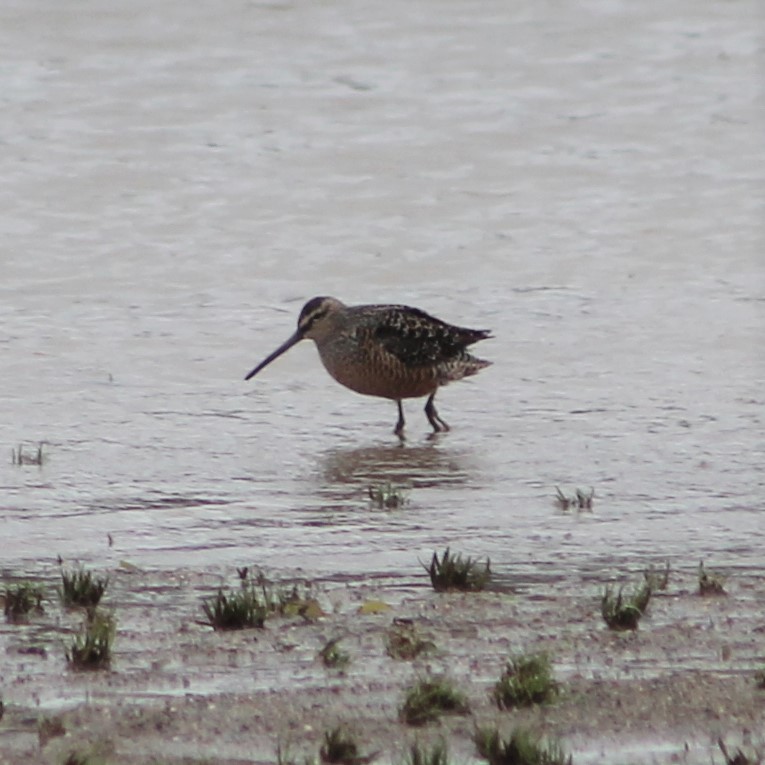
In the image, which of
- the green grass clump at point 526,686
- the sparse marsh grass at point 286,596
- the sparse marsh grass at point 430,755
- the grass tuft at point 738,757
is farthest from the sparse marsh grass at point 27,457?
the grass tuft at point 738,757

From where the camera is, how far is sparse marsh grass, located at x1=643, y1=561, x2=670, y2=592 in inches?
280

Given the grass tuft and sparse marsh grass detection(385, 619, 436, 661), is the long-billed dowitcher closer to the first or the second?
sparse marsh grass detection(385, 619, 436, 661)

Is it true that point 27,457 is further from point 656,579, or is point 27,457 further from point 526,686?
point 526,686

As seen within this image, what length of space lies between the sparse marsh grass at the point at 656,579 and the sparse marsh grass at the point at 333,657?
1254 millimetres

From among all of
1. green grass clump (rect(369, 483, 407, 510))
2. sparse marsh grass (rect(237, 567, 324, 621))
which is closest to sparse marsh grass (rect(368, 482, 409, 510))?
green grass clump (rect(369, 483, 407, 510))

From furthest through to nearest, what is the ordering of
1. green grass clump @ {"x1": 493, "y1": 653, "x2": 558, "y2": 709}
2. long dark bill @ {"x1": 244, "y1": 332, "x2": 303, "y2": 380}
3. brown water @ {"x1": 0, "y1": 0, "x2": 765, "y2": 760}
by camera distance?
long dark bill @ {"x1": 244, "y1": 332, "x2": 303, "y2": 380} < brown water @ {"x1": 0, "y1": 0, "x2": 765, "y2": 760} < green grass clump @ {"x1": 493, "y1": 653, "x2": 558, "y2": 709}

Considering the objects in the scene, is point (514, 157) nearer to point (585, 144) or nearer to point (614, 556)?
point (585, 144)

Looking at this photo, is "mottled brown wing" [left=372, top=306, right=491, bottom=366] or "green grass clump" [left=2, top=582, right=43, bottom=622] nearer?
"green grass clump" [left=2, top=582, right=43, bottom=622]

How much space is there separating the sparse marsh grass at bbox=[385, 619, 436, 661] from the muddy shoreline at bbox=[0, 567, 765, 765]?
3cm

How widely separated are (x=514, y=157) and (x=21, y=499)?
10.6 m

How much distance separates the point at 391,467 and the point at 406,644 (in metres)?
3.77

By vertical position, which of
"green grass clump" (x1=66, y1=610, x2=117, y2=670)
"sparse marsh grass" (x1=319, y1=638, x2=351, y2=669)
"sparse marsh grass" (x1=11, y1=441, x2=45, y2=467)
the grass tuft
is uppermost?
"sparse marsh grass" (x1=11, y1=441, x2=45, y2=467)

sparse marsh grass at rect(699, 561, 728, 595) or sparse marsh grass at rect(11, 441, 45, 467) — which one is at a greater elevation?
sparse marsh grass at rect(11, 441, 45, 467)

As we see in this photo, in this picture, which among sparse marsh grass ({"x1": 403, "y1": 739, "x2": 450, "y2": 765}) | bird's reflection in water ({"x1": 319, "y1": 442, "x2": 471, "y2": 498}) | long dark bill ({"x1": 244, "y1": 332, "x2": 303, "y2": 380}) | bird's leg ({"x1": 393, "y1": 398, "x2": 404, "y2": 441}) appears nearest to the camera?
sparse marsh grass ({"x1": 403, "y1": 739, "x2": 450, "y2": 765})
